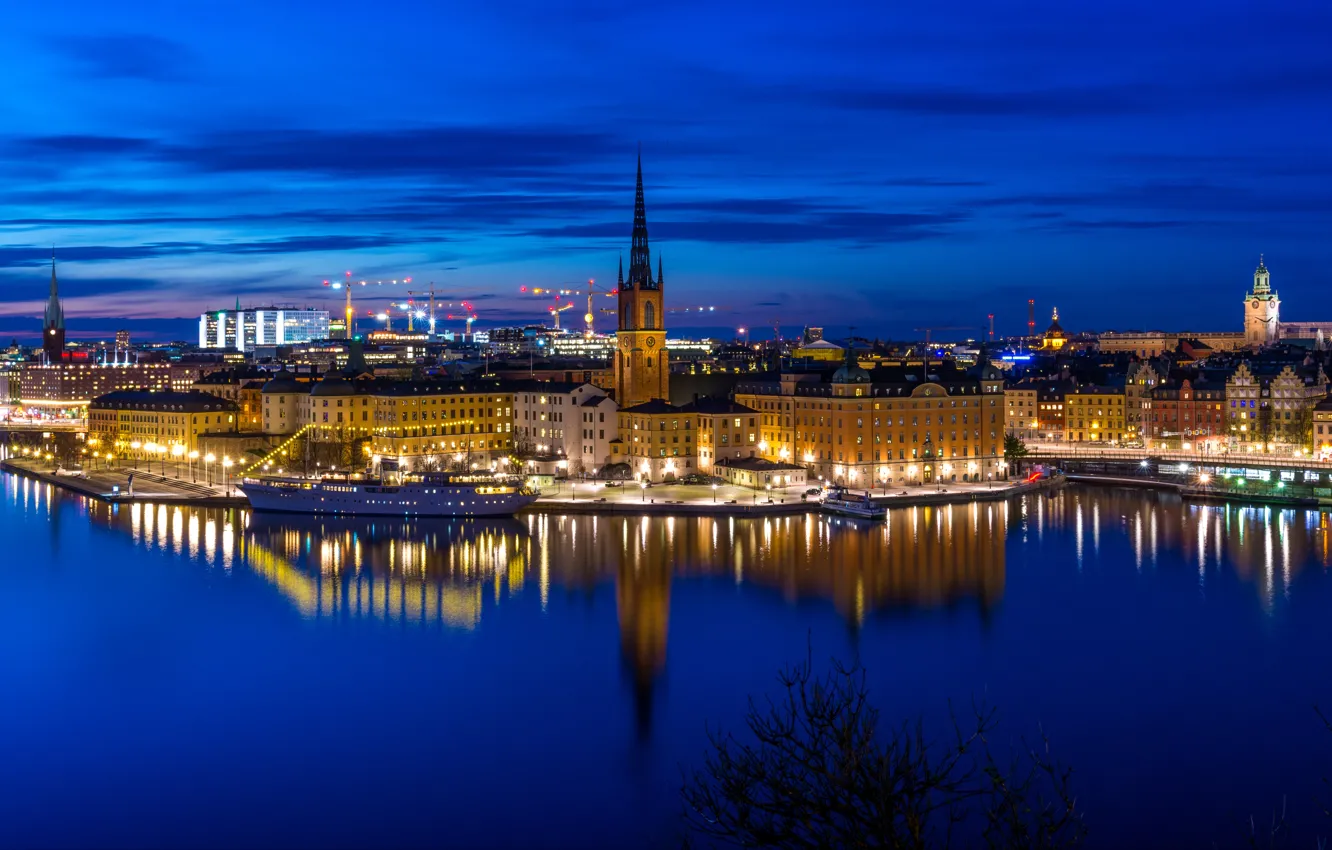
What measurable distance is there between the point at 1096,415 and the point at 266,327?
6435 cm

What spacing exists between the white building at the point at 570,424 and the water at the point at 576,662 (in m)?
5.73

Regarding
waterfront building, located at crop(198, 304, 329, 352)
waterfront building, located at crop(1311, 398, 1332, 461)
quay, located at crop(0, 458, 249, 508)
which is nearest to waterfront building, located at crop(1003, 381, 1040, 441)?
waterfront building, located at crop(1311, 398, 1332, 461)

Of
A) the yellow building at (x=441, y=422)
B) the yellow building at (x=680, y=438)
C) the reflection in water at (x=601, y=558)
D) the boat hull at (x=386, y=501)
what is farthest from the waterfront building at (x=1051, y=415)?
the boat hull at (x=386, y=501)

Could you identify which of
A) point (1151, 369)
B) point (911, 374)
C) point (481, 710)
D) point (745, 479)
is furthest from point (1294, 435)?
point (481, 710)

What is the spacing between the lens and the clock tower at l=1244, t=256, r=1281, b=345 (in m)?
68.8

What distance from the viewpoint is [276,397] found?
31.6 m

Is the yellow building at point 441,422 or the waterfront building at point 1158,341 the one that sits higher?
the waterfront building at point 1158,341

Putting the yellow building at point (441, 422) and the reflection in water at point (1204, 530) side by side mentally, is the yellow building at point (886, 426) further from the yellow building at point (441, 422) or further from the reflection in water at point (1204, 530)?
the yellow building at point (441, 422)

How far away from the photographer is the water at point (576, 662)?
32.8ft

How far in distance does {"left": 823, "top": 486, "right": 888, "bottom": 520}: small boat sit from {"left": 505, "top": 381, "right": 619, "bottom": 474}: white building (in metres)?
5.23

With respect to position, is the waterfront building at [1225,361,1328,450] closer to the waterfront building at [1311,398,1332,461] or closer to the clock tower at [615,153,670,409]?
the waterfront building at [1311,398,1332,461]

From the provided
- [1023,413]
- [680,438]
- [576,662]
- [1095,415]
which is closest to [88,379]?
[1023,413]

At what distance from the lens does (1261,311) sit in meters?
69.2

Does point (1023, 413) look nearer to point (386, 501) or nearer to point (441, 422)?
point (441, 422)
